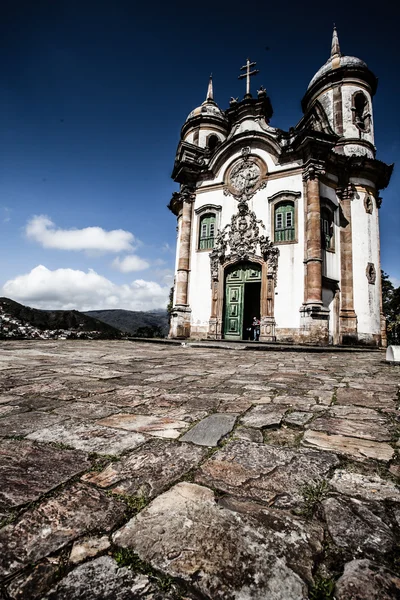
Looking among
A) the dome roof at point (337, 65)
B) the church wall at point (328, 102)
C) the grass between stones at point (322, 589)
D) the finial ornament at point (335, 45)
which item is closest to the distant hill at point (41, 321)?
the grass between stones at point (322, 589)

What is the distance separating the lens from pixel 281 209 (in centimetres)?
1437

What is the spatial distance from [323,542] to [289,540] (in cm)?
11

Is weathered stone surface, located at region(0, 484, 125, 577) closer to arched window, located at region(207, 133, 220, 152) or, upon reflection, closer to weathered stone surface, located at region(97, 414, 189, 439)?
weathered stone surface, located at region(97, 414, 189, 439)

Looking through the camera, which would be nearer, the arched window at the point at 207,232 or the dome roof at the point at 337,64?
the arched window at the point at 207,232

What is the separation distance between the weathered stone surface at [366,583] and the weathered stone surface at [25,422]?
5.86 feet

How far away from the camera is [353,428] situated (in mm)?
2066

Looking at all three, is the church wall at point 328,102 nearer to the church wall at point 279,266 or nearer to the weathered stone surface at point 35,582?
the church wall at point 279,266

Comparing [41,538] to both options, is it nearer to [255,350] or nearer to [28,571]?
[28,571]

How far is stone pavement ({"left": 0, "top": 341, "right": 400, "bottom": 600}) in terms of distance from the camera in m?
0.82

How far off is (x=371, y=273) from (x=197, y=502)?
1622 cm

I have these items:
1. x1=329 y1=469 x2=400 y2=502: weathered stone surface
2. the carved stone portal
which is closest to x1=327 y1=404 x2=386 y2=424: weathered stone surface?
x1=329 y1=469 x2=400 y2=502: weathered stone surface

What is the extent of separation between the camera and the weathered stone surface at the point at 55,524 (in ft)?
2.94

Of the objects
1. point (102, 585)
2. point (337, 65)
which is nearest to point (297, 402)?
point (102, 585)

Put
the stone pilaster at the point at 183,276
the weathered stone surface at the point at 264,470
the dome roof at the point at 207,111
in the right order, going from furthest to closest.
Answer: the dome roof at the point at 207,111
the stone pilaster at the point at 183,276
the weathered stone surface at the point at 264,470
